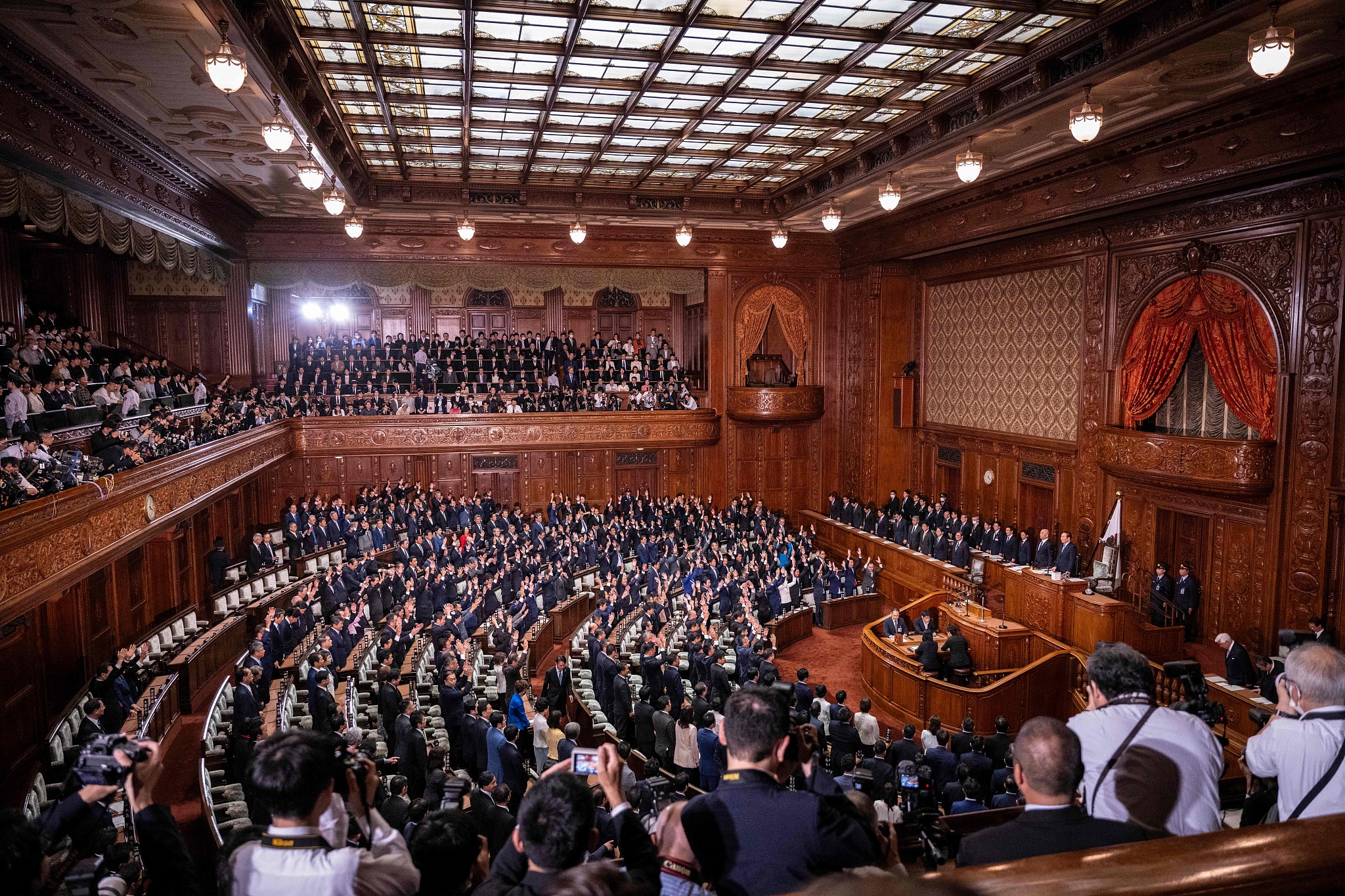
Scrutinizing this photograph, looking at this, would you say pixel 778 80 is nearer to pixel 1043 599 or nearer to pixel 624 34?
pixel 624 34

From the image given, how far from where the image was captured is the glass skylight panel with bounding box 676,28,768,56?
9.37 metres

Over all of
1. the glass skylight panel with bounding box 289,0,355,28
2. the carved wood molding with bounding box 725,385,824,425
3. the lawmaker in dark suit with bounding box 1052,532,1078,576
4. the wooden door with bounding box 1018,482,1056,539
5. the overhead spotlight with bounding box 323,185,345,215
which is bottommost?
the lawmaker in dark suit with bounding box 1052,532,1078,576

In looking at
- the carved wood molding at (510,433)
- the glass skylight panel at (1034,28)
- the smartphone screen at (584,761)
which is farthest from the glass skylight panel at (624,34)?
the carved wood molding at (510,433)

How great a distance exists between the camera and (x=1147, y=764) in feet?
8.11

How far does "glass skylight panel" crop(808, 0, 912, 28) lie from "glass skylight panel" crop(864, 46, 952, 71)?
0.67 metres

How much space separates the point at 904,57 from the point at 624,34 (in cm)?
346

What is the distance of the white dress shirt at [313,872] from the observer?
7.28 feet

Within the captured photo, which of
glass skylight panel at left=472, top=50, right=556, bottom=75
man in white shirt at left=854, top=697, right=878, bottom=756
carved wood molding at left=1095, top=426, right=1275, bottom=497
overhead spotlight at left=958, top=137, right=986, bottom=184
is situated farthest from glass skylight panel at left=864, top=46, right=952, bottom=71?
man in white shirt at left=854, top=697, right=878, bottom=756

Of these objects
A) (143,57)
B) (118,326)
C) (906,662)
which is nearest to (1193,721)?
(906,662)

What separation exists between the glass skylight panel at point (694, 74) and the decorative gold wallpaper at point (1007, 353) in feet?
24.1

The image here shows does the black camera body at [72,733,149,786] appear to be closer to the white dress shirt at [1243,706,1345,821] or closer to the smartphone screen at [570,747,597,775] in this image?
the smartphone screen at [570,747,597,775]

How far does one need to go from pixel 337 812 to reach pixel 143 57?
8874 millimetres

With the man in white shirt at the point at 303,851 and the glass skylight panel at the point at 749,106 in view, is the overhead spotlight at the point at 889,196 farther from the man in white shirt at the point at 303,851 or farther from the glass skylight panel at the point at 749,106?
the man in white shirt at the point at 303,851

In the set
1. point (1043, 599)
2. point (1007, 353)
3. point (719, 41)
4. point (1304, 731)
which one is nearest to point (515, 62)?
point (719, 41)
